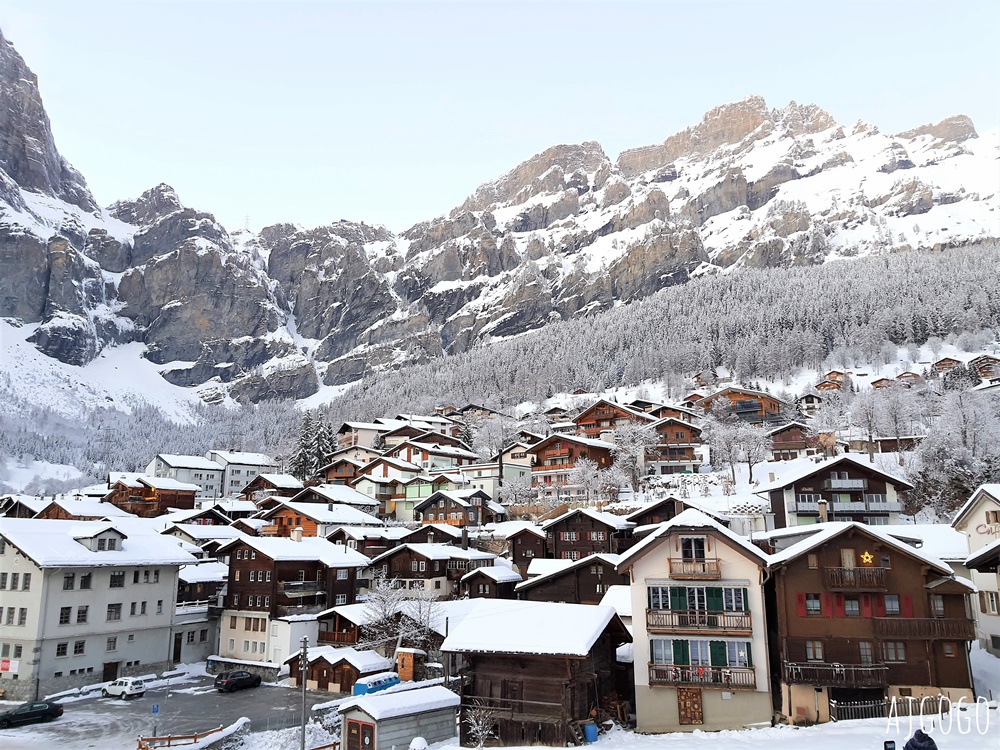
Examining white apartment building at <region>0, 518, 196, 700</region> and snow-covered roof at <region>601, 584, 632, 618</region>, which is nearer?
snow-covered roof at <region>601, 584, 632, 618</region>

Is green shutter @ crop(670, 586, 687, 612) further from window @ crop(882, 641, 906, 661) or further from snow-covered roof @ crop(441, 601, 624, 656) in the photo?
window @ crop(882, 641, 906, 661)

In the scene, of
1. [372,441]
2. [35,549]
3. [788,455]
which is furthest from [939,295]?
[35,549]

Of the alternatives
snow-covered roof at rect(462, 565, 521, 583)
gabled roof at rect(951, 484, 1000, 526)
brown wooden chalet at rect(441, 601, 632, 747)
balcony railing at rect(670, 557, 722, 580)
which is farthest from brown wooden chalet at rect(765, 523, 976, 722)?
snow-covered roof at rect(462, 565, 521, 583)

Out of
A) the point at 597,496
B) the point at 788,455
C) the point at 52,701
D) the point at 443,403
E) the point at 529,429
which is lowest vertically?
the point at 52,701

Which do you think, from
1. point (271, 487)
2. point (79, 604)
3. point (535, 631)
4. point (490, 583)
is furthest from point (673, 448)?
point (79, 604)

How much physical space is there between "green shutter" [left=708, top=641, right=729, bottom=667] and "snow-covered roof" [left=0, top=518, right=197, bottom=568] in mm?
41899

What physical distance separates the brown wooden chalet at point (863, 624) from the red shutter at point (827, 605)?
46mm

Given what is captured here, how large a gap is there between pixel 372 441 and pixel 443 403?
5738 centimetres

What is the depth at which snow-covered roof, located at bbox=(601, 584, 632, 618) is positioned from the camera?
133 ft

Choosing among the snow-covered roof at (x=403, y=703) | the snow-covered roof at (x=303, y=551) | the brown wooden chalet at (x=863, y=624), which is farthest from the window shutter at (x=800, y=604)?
the snow-covered roof at (x=303, y=551)

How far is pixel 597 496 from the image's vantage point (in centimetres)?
7938

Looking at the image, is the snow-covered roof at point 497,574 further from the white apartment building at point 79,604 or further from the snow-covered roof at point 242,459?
the snow-covered roof at point 242,459

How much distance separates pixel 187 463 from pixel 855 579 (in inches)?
4847

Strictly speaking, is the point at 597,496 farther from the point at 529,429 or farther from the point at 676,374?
the point at 676,374
